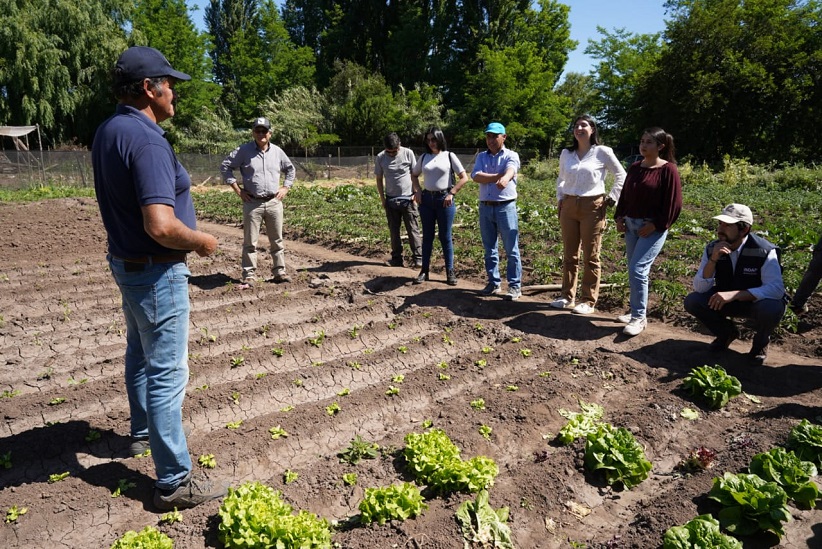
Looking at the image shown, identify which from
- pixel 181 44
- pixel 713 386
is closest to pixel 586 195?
pixel 713 386

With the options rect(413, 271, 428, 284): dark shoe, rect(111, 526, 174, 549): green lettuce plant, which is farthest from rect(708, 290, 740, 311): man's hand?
rect(111, 526, 174, 549): green lettuce plant

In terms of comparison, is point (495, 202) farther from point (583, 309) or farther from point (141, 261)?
point (141, 261)

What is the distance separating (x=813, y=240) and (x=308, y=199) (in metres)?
12.9

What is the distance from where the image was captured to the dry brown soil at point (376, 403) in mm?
2877

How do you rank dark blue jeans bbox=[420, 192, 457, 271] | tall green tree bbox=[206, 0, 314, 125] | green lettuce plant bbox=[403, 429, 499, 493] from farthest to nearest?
tall green tree bbox=[206, 0, 314, 125] < dark blue jeans bbox=[420, 192, 457, 271] < green lettuce plant bbox=[403, 429, 499, 493]

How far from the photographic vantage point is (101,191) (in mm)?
2643

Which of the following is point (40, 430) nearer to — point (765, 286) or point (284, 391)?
point (284, 391)

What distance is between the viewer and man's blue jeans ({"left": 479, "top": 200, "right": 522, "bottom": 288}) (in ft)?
20.1

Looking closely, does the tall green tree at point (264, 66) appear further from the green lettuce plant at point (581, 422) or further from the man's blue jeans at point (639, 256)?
the green lettuce plant at point (581, 422)

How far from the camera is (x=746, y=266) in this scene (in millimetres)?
4562

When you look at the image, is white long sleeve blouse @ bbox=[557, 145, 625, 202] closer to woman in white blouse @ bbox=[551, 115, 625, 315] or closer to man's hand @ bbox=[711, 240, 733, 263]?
woman in white blouse @ bbox=[551, 115, 625, 315]

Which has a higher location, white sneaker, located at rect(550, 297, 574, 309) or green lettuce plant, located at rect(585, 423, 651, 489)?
white sneaker, located at rect(550, 297, 574, 309)

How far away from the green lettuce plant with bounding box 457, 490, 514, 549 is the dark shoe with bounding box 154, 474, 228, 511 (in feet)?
4.24

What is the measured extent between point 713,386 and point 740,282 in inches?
42.3
